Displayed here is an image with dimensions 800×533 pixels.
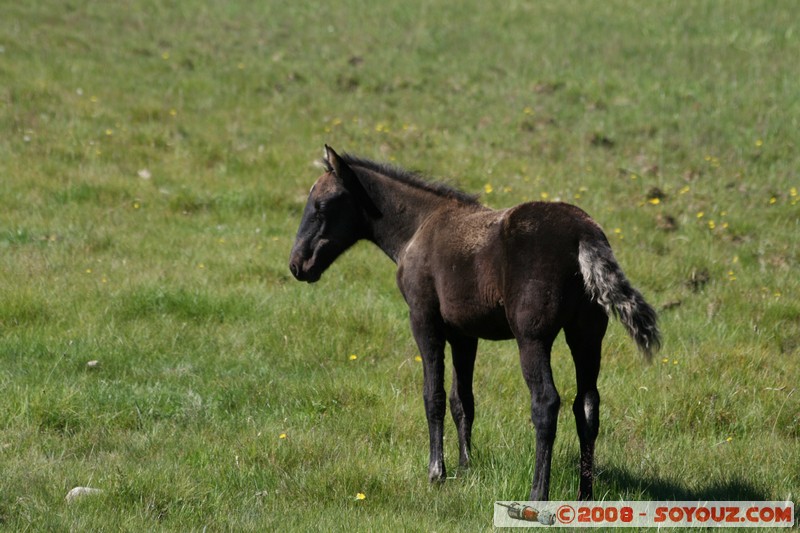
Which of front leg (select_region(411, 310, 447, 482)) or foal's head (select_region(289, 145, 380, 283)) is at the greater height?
foal's head (select_region(289, 145, 380, 283))

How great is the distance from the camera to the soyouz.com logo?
17.9 ft

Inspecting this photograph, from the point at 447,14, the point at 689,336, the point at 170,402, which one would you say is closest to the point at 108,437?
the point at 170,402

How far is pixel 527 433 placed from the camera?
711 centimetres

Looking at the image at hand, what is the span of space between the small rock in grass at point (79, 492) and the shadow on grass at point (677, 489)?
321 centimetres

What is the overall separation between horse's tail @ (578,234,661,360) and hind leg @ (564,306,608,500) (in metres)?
0.33

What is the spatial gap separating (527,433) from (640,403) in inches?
46.7

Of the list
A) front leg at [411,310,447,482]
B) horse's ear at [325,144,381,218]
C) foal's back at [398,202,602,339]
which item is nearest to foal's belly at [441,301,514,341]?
foal's back at [398,202,602,339]

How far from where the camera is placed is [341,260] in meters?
11.1

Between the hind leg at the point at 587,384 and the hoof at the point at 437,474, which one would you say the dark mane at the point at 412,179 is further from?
the hoof at the point at 437,474

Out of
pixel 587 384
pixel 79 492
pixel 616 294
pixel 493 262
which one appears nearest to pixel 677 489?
pixel 587 384

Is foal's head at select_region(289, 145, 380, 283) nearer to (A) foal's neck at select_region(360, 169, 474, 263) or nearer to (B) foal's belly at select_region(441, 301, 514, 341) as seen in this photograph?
(A) foal's neck at select_region(360, 169, 474, 263)

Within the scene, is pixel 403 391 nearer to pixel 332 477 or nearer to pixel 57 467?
pixel 332 477

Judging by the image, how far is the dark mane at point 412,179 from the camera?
22.2 feet

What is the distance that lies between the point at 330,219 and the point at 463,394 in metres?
1.61
